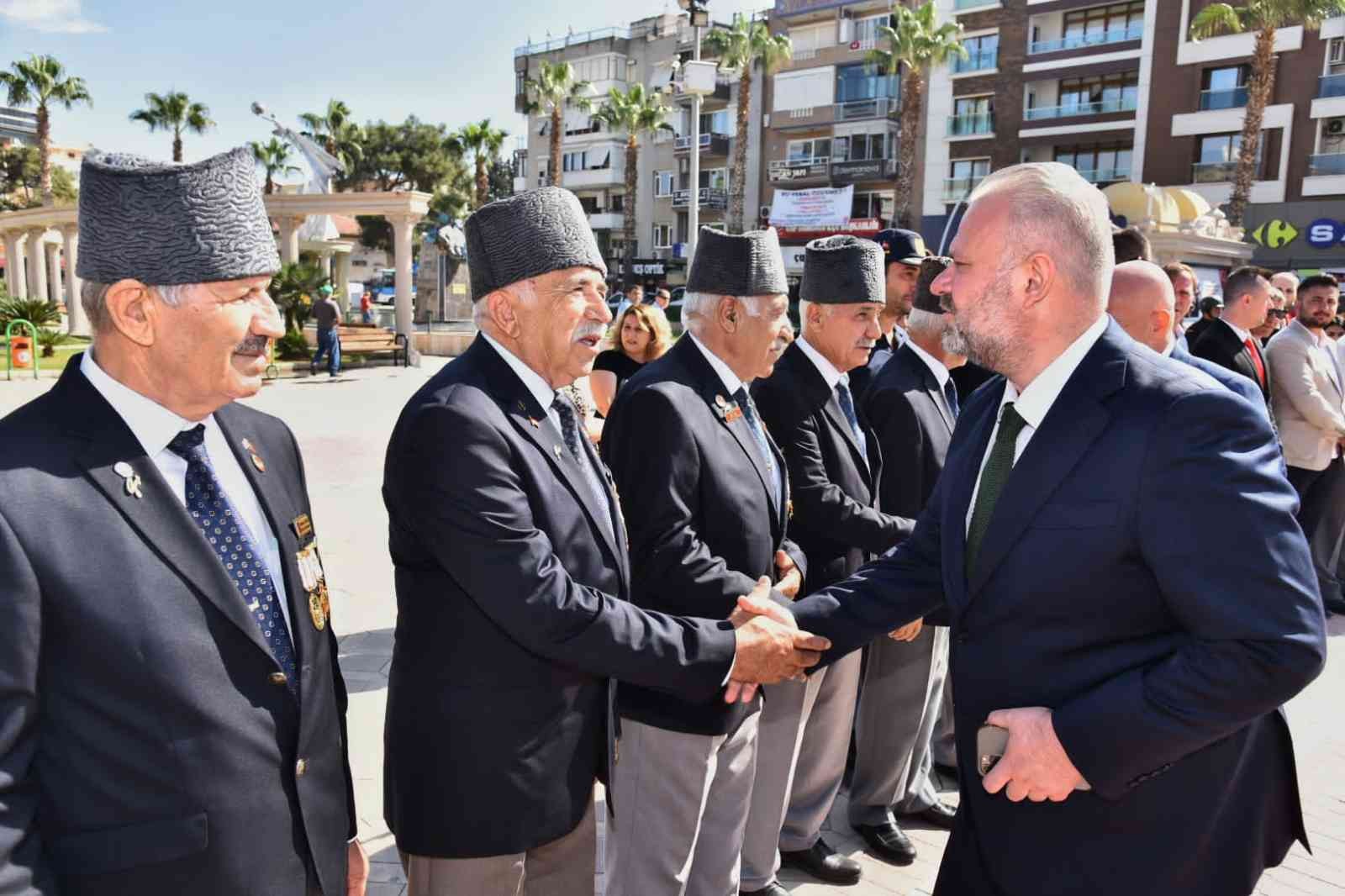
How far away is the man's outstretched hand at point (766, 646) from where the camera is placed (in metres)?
2.70

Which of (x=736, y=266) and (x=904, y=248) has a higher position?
(x=904, y=248)

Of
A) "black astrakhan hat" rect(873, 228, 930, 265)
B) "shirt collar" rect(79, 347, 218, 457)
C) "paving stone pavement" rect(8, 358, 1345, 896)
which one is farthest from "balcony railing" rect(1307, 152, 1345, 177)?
"shirt collar" rect(79, 347, 218, 457)

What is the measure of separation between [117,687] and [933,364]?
346 cm

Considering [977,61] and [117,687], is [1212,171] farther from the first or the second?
[117,687]

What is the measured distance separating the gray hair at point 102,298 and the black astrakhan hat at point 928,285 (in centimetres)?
312

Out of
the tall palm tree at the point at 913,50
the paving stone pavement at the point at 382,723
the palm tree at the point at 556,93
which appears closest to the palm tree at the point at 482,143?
the palm tree at the point at 556,93

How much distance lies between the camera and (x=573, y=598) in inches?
90.5

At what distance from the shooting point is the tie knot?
1.88 m

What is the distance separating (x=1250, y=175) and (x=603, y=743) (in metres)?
33.5

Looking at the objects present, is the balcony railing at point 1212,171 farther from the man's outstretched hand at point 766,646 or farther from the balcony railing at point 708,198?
the man's outstretched hand at point 766,646

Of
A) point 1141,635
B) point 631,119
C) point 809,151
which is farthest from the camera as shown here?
point 809,151

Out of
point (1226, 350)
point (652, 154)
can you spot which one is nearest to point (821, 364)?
point (1226, 350)

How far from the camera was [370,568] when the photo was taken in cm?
752

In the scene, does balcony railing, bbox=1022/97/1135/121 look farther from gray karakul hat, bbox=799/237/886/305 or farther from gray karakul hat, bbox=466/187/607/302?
gray karakul hat, bbox=466/187/607/302
